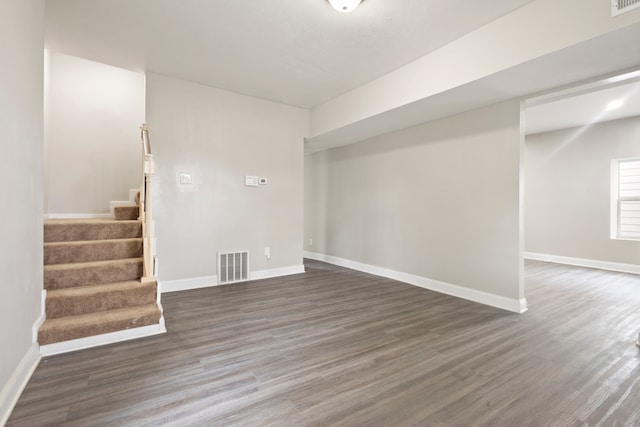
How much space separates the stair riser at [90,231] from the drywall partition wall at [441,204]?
3615mm

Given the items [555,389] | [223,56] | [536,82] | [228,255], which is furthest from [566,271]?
[223,56]

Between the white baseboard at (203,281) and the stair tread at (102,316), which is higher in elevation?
the stair tread at (102,316)

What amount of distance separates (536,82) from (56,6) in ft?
14.8

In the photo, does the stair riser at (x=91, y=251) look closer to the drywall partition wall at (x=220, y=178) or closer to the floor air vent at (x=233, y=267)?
the drywall partition wall at (x=220, y=178)

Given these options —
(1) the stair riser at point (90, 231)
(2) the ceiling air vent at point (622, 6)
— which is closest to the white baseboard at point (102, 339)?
(1) the stair riser at point (90, 231)

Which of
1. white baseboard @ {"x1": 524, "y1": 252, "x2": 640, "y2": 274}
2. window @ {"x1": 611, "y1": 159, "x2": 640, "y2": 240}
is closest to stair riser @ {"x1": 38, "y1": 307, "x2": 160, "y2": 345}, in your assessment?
white baseboard @ {"x1": 524, "y1": 252, "x2": 640, "y2": 274}

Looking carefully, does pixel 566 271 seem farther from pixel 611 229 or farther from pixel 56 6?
pixel 56 6

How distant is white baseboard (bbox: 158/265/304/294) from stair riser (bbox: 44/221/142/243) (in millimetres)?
843

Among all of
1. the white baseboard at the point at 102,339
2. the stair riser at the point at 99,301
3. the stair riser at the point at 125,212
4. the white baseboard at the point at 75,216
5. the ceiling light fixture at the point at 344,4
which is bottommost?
the white baseboard at the point at 102,339

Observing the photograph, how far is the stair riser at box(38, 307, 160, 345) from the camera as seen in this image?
2.27 metres

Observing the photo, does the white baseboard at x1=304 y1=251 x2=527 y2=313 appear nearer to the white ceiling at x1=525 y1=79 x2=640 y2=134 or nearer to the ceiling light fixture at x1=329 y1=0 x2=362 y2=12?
the white ceiling at x1=525 y1=79 x2=640 y2=134

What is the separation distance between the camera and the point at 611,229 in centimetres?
553

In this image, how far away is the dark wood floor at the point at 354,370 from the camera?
1.65 m

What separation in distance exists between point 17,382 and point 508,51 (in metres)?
4.32
